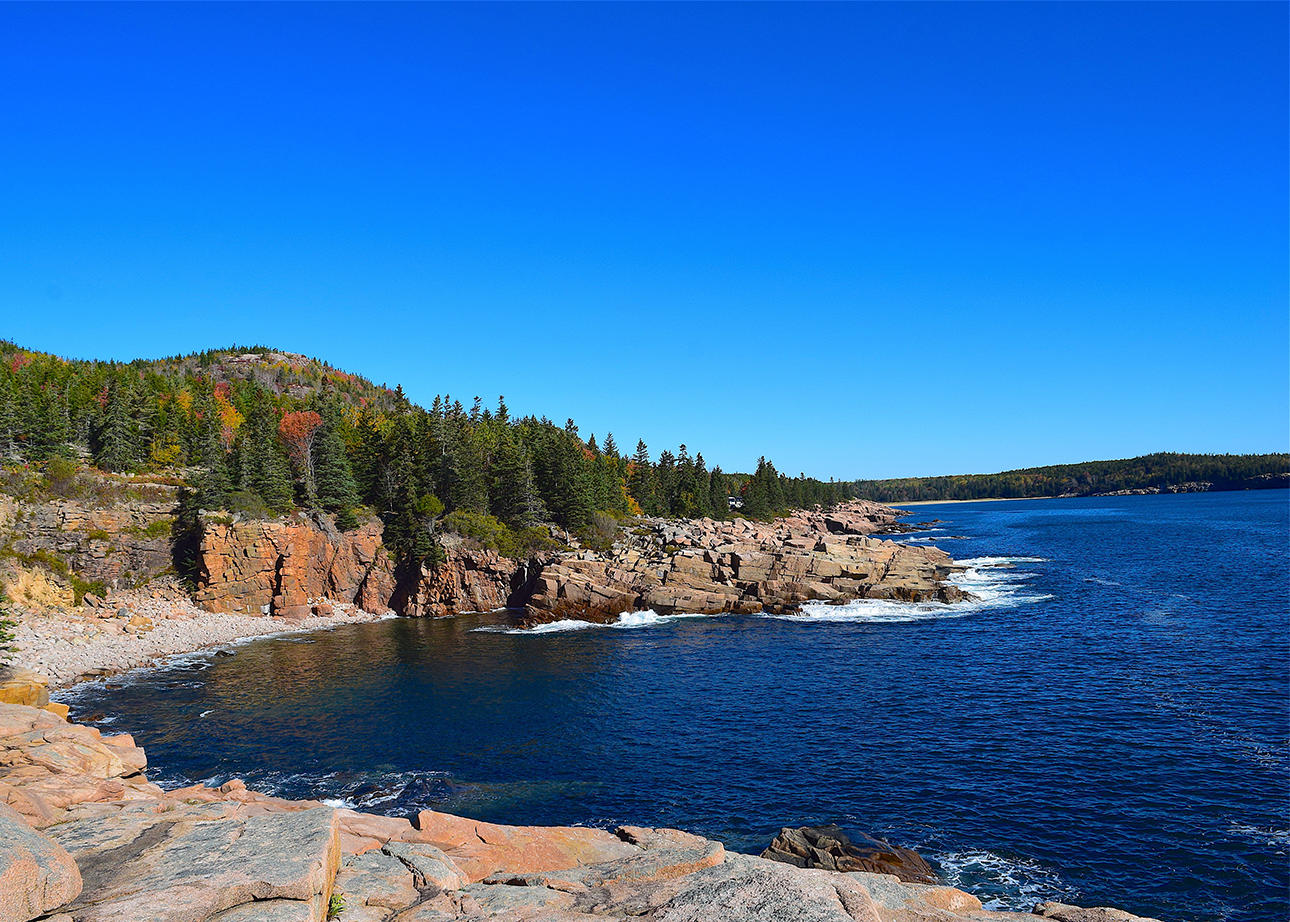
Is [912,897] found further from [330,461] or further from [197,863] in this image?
[330,461]

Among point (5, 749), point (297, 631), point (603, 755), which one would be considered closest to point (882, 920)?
point (603, 755)

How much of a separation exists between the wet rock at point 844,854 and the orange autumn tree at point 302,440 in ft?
241

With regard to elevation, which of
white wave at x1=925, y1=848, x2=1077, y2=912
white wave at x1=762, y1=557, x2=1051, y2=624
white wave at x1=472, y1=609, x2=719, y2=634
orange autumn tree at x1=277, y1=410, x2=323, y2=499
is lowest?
white wave at x1=925, y1=848, x2=1077, y2=912

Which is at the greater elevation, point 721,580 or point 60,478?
point 60,478

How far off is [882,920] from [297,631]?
217ft

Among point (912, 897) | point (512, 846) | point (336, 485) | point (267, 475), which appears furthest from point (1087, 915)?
point (336, 485)

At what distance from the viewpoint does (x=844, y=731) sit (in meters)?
35.9

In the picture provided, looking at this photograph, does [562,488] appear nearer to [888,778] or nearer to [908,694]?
[908,694]

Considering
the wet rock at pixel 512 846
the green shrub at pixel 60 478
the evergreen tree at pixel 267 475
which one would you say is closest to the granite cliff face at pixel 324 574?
the evergreen tree at pixel 267 475

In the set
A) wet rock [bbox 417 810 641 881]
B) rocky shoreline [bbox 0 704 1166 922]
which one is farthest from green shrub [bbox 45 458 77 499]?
wet rock [bbox 417 810 641 881]

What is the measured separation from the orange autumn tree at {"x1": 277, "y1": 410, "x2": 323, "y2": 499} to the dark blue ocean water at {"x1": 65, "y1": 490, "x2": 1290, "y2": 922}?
1061 inches

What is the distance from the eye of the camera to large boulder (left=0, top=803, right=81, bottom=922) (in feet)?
32.9

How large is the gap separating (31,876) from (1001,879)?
25.1 metres

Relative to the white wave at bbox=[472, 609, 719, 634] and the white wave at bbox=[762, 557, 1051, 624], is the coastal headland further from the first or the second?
the white wave at bbox=[762, 557, 1051, 624]
